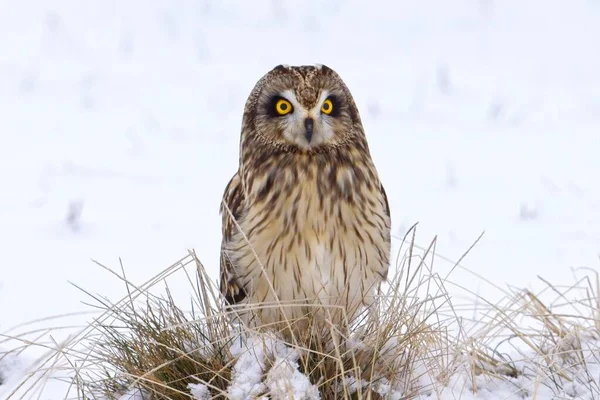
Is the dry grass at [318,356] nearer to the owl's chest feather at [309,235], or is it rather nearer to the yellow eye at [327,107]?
the owl's chest feather at [309,235]

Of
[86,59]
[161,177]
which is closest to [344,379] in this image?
[161,177]

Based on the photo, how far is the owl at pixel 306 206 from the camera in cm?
312

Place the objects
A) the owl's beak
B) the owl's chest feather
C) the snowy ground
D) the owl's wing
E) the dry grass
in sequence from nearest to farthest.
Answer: the dry grass
the owl's beak
the owl's chest feather
the owl's wing
the snowy ground

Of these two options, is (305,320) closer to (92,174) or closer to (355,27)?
(92,174)

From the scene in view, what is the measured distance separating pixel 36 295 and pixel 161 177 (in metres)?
1.78

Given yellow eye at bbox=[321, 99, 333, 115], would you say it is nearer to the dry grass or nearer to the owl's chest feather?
the owl's chest feather

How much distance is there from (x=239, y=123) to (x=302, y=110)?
13.6ft

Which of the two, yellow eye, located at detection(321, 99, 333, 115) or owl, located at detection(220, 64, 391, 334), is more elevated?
yellow eye, located at detection(321, 99, 333, 115)

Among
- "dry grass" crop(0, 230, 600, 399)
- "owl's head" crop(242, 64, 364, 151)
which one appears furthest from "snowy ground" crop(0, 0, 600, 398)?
"owl's head" crop(242, 64, 364, 151)

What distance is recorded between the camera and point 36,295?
443 cm

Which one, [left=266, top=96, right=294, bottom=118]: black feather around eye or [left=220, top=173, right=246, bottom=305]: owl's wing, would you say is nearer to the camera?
[left=266, top=96, right=294, bottom=118]: black feather around eye

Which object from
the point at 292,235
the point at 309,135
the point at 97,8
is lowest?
the point at 292,235

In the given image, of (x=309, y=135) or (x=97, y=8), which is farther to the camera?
(x=97, y=8)

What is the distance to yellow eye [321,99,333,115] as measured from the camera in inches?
123
